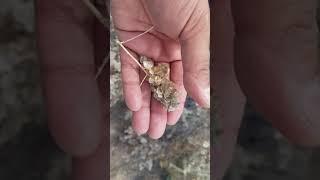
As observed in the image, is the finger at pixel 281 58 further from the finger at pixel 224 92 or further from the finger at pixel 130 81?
the finger at pixel 130 81

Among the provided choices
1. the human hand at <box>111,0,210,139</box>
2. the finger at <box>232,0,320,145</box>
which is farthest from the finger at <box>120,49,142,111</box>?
the finger at <box>232,0,320,145</box>

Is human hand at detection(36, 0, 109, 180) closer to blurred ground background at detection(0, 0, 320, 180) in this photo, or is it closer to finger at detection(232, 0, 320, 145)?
blurred ground background at detection(0, 0, 320, 180)

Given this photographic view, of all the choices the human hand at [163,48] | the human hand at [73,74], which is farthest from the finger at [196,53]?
the human hand at [73,74]

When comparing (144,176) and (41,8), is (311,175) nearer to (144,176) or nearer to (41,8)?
(144,176)

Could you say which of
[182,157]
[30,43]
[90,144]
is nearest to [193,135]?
[182,157]

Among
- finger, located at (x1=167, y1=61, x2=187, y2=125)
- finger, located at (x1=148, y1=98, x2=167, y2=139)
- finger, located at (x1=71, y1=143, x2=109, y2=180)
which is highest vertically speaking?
finger, located at (x1=167, y1=61, x2=187, y2=125)

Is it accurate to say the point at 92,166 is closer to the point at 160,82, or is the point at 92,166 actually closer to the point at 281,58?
the point at 160,82

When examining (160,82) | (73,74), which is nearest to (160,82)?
(160,82)

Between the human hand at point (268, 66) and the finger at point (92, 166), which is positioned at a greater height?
the human hand at point (268, 66)
